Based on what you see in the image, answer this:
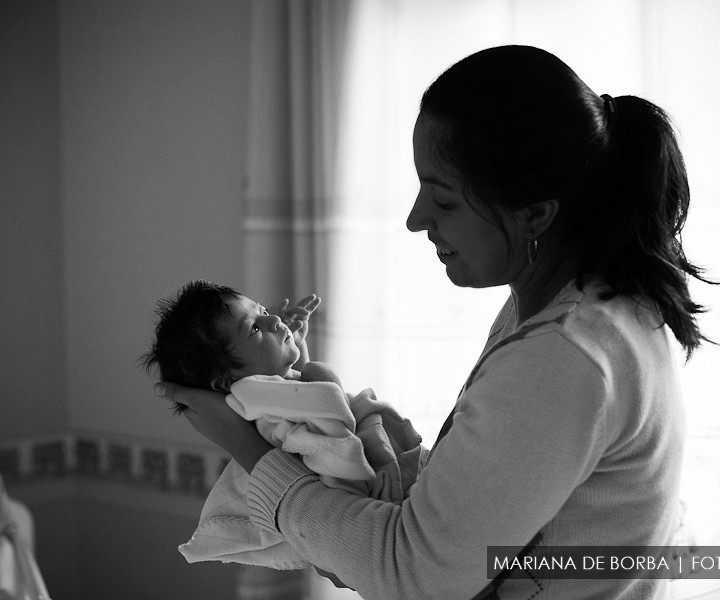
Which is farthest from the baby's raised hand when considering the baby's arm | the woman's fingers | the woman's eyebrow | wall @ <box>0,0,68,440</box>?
wall @ <box>0,0,68,440</box>

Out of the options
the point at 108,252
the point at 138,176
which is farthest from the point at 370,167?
the point at 108,252

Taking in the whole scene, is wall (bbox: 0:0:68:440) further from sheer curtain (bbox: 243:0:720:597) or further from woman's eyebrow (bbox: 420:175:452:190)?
woman's eyebrow (bbox: 420:175:452:190)

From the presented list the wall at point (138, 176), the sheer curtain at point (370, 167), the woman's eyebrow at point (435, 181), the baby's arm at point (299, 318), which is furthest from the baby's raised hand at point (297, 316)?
the wall at point (138, 176)

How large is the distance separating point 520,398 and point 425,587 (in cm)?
25

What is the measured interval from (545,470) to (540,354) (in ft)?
0.39

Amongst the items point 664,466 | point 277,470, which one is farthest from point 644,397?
point 277,470

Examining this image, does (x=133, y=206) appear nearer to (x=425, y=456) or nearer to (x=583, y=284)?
(x=425, y=456)

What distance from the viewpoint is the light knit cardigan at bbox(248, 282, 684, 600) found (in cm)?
84

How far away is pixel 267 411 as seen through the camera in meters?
1.25

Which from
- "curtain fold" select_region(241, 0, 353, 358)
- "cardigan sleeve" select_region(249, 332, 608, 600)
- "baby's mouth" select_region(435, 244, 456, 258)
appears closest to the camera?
"cardigan sleeve" select_region(249, 332, 608, 600)

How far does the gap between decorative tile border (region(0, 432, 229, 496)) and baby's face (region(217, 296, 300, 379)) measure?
1578 mm

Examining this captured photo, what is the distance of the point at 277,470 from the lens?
3.68 feet

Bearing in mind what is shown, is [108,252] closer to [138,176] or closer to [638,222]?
[138,176]

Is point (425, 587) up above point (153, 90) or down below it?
below
